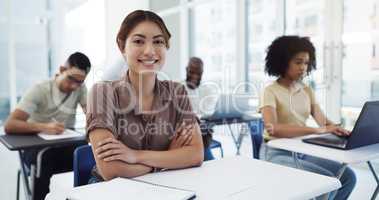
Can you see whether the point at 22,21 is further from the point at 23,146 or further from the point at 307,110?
the point at 307,110

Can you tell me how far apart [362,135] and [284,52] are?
2.84 ft

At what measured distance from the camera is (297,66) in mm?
2402

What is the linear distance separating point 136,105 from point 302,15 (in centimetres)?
326

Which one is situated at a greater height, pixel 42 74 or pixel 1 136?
pixel 42 74

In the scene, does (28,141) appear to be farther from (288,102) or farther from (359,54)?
(359,54)

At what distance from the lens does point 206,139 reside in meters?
2.07

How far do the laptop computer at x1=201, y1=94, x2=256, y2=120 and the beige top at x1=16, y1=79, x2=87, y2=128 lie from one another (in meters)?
1.24

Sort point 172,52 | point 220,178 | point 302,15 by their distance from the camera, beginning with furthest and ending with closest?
point 172,52 → point 302,15 → point 220,178

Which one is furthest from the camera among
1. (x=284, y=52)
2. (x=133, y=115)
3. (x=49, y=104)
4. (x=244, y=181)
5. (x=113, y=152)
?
(x=49, y=104)

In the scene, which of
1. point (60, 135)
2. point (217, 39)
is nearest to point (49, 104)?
point (60, 135)

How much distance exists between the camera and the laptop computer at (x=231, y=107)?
3.58 m

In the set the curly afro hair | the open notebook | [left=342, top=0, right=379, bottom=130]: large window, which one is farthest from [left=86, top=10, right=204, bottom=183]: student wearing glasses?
[left=342, top=0, right=379, bottom=130]: large window

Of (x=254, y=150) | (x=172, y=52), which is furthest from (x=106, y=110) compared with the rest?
(x=172, y=52)

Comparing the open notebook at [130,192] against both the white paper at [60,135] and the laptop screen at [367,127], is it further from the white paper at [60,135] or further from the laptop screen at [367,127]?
the white paper at [60,135]
